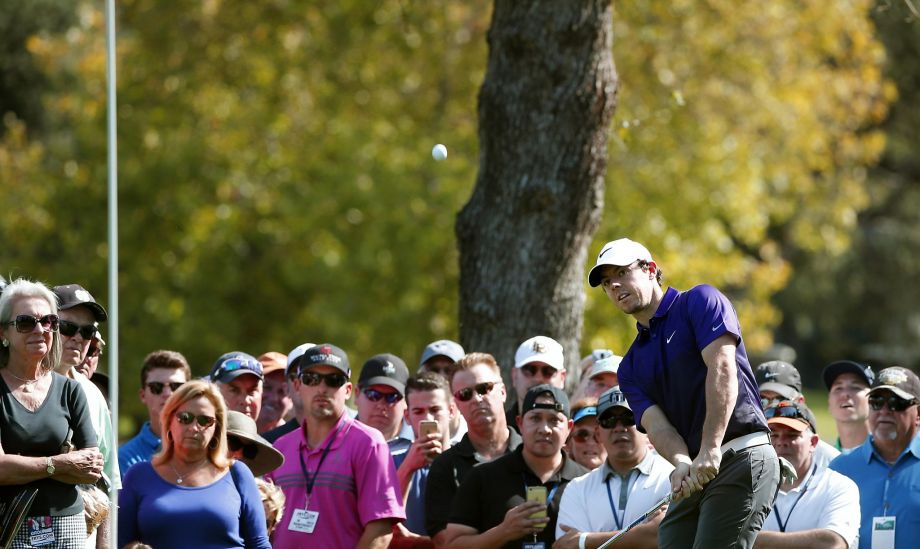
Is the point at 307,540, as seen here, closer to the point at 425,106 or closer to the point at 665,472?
the point at 665,472

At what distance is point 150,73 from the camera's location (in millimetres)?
21641

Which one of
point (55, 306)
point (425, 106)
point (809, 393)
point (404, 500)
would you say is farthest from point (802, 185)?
point (809, 393)

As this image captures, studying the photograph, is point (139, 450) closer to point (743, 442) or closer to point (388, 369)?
point (388, 369)

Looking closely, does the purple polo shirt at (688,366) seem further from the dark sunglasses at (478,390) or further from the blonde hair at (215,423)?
the blonde hair at (215,423)

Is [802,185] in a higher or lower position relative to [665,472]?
higher

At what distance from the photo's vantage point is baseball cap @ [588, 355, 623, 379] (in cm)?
936

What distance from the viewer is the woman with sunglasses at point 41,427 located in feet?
20.8

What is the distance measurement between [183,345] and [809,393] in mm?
33754

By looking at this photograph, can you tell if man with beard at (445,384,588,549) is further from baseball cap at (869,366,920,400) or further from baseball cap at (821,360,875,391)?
baseball cap at (821,360,875,391)

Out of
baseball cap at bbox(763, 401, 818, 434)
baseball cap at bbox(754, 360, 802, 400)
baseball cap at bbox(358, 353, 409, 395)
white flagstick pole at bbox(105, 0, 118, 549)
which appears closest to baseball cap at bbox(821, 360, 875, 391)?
baseball cap at bbox(754, 360, 802, 400)

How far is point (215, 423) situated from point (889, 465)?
3870mm

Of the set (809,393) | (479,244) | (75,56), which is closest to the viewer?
(479,244)

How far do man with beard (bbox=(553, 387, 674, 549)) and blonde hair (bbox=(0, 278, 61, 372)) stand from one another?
275cm

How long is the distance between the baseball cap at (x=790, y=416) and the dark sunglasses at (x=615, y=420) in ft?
2.76
